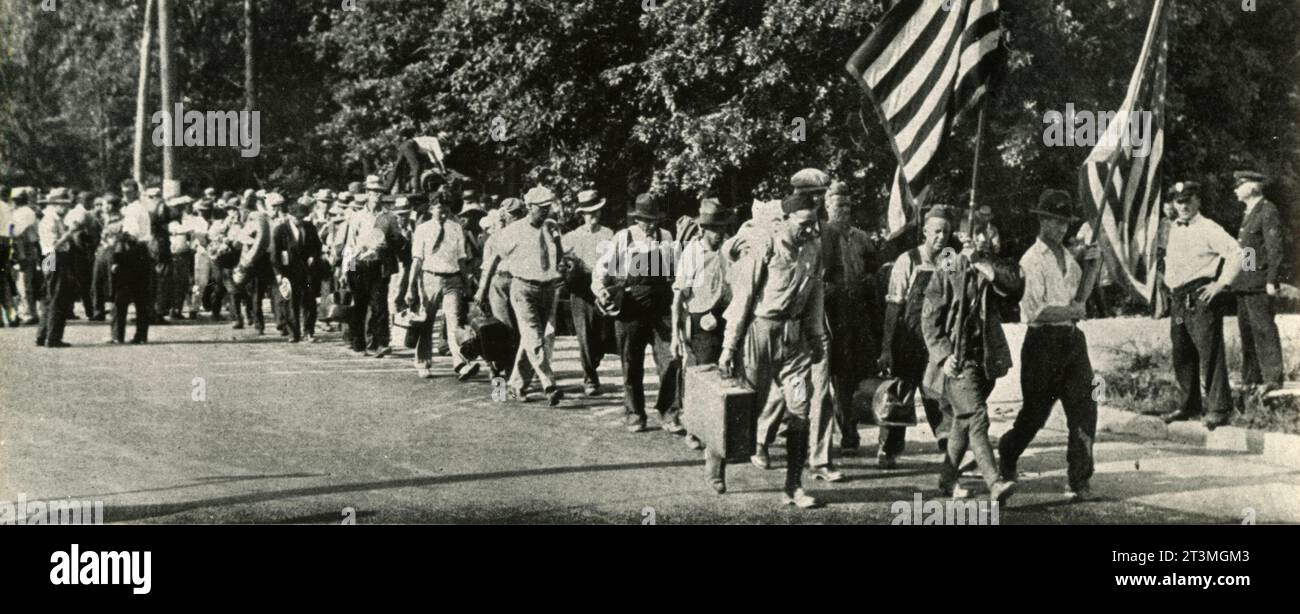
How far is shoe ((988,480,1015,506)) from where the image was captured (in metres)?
9.28

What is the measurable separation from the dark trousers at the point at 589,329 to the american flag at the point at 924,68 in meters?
4.05

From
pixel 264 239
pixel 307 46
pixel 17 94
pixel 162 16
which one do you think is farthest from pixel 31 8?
pixel 264 239

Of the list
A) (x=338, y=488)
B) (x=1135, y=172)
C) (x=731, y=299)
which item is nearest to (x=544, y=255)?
(x=731, y=299)

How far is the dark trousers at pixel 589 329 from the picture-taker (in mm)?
14336

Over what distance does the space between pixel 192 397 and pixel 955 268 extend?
7.81 m

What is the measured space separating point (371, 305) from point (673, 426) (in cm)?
679

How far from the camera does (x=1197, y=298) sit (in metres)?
12.4

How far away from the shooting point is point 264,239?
65.3 ft

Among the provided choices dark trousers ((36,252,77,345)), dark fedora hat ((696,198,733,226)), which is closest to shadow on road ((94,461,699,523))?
dark fedora hat ((696,198,733,226))

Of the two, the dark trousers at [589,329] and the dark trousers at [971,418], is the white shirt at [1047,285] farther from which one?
the dark trousers at [589,329]

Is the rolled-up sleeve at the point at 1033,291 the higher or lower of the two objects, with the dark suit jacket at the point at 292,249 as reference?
A: lower

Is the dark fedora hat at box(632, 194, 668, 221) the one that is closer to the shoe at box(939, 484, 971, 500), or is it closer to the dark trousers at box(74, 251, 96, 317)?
the shoe at box(939, 484, 971, 500)

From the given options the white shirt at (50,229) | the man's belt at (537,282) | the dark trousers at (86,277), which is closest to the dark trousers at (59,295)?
the dark trousers at (86,277)

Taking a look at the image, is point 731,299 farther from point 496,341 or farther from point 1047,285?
point 496,341
